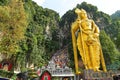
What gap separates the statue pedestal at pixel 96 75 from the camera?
6656 millimetres

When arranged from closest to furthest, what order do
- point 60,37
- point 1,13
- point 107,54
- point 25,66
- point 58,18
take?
point 1,13
point 107,54
point 25,66
point 60,37
point 58,18

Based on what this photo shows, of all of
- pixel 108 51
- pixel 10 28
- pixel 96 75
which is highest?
pixel 10 28

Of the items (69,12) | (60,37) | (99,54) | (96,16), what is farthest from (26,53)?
(99,54)

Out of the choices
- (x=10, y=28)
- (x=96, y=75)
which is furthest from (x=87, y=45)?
(x=10, y=28)

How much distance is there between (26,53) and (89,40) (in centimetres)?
1924

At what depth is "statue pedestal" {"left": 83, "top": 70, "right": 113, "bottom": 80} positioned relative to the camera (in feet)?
21.8

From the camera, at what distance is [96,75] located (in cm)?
681

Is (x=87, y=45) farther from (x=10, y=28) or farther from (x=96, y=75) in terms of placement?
(x=10, y=28)

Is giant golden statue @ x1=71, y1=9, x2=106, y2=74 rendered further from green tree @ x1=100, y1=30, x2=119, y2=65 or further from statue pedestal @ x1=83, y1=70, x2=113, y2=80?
green tree @ x1=100, y1=30, x2=119, y2=65

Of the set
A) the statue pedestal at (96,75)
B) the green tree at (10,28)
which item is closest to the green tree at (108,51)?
the green tree at (10,28)

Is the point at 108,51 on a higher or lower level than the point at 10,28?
lower

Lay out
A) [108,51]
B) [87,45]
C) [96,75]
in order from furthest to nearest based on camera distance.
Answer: [108,51] < [87,45] < [96,75]

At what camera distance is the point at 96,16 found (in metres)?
38.6

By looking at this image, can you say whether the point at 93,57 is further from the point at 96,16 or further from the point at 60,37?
the point at 96,16
